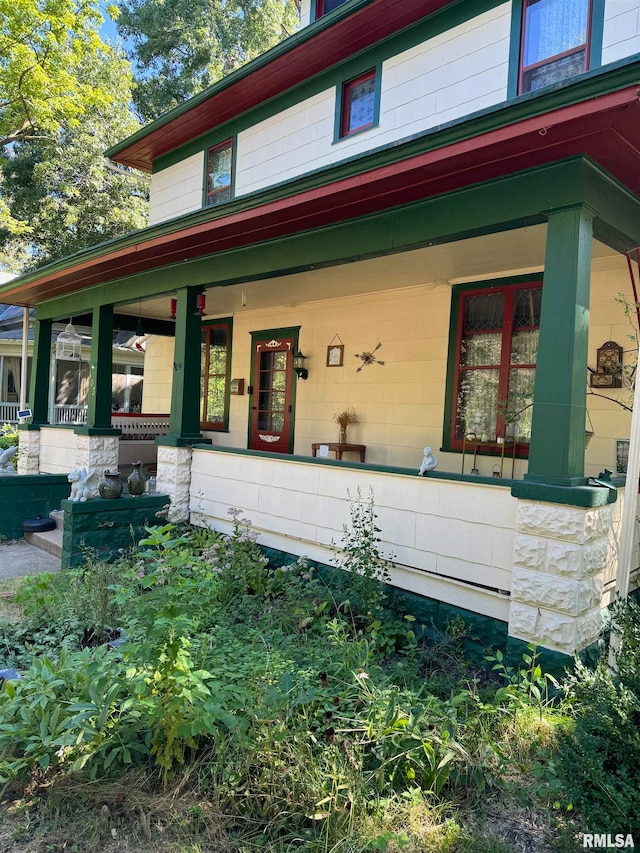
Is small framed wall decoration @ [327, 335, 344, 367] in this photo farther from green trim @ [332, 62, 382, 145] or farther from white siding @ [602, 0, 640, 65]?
white siding @ [602, 0, 640, 65]

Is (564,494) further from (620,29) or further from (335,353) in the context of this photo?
(335,353)

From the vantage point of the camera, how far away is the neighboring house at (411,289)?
3193mm

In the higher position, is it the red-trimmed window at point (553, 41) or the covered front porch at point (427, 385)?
the red-trimmed window at point (553, 41)

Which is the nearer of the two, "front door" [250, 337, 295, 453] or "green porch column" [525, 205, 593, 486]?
"green porch column" [525, 205, 593, 486]

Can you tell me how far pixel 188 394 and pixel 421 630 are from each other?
3.62 metres

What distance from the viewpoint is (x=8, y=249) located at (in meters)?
18.4

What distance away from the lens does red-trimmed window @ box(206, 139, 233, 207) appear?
806 cm

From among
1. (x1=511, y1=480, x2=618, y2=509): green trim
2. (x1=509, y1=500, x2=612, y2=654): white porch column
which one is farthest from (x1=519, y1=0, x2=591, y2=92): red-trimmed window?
(x1=509, y1=500, x2=612, y2=654): white porch column

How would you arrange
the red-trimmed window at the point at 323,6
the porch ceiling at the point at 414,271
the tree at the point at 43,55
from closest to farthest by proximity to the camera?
the porch ceiling at the point at 414,271, the red-trimmed window at the point at 323,6, the tree at the point at 43,55

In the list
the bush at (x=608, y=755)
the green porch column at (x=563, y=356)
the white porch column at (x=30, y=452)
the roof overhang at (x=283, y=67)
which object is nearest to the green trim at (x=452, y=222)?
the green porch column at (x=563, y=356)

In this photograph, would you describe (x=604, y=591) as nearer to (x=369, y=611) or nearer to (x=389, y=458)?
(x=369, y=611)

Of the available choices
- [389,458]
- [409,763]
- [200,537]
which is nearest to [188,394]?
[200,537]

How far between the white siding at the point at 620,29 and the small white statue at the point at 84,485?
6.04 metres

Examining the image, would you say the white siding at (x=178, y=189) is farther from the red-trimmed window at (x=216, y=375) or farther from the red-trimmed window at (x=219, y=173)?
the red-trimmed window at (x=216, y=375)
